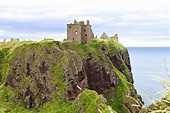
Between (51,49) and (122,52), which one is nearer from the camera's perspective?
(51,49)

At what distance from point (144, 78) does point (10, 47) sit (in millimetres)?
79055

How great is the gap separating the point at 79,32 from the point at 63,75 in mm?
16630

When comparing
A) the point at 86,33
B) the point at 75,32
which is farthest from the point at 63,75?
the point at 86,33

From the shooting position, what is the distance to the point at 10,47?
10038cm

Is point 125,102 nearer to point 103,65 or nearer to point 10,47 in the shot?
point 103,65

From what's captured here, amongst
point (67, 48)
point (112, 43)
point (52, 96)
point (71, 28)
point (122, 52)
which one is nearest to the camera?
point (52, 96)

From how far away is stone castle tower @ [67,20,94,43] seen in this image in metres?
81.2

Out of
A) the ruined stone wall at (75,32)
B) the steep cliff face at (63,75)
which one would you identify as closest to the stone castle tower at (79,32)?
the ruined stone wall at (75,32)

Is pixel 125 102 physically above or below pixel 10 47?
below

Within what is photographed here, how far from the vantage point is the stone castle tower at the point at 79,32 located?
8119cm

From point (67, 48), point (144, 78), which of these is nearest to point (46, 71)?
point (67, 48)

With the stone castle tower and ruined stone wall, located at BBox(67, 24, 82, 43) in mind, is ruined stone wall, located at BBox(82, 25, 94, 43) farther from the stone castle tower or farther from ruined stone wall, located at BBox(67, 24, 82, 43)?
ruined stone wall, located at BBox(67, 24, 82, 43)

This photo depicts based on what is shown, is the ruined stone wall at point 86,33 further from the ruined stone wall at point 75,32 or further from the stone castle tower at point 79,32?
the ruined stone wall at point 75,32

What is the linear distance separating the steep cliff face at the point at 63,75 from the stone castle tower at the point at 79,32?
2301 mm
